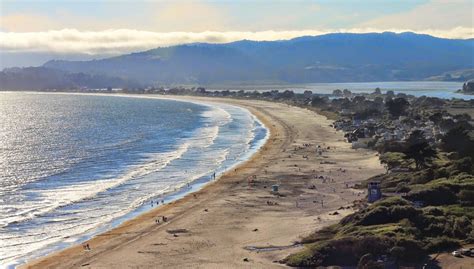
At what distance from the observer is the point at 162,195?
1898 inches

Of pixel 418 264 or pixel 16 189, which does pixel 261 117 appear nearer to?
pixel 16 189

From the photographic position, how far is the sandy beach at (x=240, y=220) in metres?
30.8

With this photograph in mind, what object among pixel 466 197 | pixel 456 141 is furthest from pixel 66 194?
pixel 456 141

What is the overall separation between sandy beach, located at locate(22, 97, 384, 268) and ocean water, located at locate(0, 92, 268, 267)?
232cm

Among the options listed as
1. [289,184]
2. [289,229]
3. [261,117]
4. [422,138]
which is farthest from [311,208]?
[261,117]

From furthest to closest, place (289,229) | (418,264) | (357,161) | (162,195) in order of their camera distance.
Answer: (357,161), (162,195), (289,229), (418,264)

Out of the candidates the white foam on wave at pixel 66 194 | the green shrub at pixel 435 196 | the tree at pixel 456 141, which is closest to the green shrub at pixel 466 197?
the green shrub at pixel 435 196

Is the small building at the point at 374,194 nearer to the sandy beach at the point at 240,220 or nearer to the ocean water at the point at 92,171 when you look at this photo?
the sandy beach at the point at 240,220

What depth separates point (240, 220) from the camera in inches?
1533

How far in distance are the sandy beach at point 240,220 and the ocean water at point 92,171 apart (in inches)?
91.3

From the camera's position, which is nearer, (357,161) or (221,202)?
(221,202)

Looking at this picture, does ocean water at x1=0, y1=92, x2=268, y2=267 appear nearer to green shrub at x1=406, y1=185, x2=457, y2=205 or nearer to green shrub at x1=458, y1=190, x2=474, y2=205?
green shrub at x1=406, y1=185, x2=457, y2=205

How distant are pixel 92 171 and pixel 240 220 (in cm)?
2495

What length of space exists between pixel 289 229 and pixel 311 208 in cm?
653
